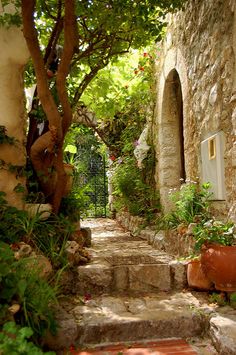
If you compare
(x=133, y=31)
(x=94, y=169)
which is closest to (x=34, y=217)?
(x=133, y=31)

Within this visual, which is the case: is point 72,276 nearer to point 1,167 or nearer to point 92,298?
point 92,298

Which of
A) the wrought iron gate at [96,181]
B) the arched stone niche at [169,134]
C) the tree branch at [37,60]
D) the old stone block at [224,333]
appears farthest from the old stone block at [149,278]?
the wrought iron gate at [96,181]

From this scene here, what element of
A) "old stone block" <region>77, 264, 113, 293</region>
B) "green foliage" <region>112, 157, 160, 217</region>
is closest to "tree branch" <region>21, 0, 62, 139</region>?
"old stone block" <region>77, 264, 113, 293</region>

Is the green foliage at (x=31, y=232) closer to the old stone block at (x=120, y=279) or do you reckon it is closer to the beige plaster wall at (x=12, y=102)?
the beige plaster wall at (x=12, y=102)

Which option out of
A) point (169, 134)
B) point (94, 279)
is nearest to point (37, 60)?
point (94, 279)

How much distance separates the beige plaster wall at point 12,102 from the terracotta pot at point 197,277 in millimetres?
1691

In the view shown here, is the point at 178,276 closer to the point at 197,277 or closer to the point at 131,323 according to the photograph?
the point at 197,277

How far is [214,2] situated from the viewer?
141 inches

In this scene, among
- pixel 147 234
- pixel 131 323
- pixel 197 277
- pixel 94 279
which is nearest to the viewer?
pixel 131 323

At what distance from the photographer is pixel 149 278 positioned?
10.6ft

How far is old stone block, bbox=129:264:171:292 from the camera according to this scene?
3225 mm

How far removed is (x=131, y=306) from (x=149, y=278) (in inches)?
17.4

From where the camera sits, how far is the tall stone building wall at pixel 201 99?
329 cm

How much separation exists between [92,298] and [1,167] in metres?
1.46
